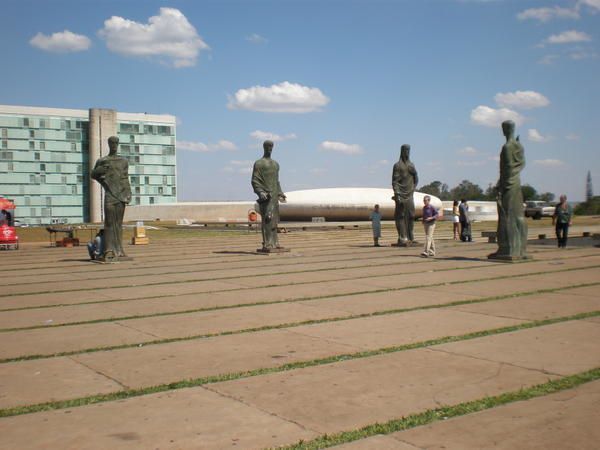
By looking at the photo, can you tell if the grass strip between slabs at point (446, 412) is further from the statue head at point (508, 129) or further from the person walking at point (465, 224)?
the person walking at point (465, 224)

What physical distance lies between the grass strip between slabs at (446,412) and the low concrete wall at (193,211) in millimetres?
67782

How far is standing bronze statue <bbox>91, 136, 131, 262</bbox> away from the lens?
54.6ft

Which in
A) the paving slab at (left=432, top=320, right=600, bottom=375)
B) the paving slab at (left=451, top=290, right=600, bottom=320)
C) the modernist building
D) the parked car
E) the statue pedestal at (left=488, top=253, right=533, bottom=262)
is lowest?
the paving slab at (left=432, top=320, right=600, bottom=375)

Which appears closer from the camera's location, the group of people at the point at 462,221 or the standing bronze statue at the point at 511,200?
the standing bronze statue at the point at 511,200

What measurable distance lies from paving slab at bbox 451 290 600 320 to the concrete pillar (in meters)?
74.7

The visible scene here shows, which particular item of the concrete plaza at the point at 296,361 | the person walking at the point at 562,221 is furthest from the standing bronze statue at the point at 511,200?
the person walking at the point at 562,221

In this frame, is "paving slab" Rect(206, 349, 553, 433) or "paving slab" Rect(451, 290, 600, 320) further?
"paving slab" Rect(451, 290, 600, 320)

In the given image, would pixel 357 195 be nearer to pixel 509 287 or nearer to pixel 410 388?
pixel 509 287

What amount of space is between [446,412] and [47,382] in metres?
3.10

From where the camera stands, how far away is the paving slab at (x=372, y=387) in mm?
4500

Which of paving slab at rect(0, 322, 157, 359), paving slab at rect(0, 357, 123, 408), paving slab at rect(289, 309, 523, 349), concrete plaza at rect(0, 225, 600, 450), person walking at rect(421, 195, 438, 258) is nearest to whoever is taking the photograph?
concrete plaza at rect(0, 225, 600, 450)

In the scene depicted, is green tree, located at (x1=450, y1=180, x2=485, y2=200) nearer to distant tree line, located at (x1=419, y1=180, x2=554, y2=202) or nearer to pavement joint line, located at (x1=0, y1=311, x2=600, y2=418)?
distant tree line, located at (x1=419, y1=180, x2=554, y2=202)

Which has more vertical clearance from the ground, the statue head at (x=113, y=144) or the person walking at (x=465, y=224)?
the statue head at (x=113, y=144)

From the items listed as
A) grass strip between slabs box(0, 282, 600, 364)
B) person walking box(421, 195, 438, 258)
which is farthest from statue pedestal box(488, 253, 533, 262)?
grass strip between slabs box(0, 282, 600, 364)
